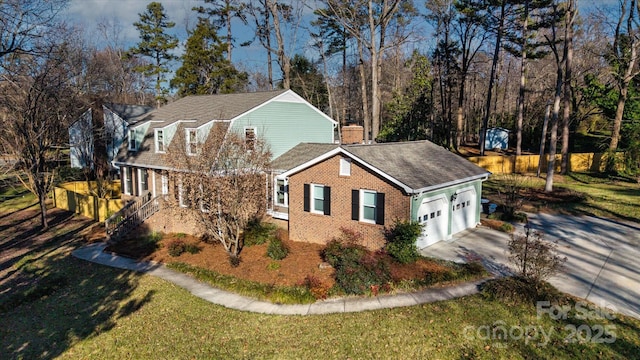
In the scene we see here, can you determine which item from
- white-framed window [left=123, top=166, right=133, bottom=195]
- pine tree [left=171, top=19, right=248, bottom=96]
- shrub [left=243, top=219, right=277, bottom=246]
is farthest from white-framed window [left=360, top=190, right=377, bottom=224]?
pine tree [left=171, top=19, right=248, bottom=96]

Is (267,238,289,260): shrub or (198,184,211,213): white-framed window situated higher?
(198,184,211,213): white-framed window

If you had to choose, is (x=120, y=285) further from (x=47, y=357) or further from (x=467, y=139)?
(x=467, y=139)

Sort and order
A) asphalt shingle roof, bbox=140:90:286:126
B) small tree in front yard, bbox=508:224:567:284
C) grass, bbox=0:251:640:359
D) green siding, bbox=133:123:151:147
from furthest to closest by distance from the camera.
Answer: green siding, bbox=133:123:151:147 < asphalt shingle roof, bbox=140:90:286:126 < small tree in front yard, bbox=508:224:567:284 < grass, bbox=0:251:640:359

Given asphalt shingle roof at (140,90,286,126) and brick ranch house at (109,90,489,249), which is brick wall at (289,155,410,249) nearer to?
brick ranch house at (109,90,489,249)

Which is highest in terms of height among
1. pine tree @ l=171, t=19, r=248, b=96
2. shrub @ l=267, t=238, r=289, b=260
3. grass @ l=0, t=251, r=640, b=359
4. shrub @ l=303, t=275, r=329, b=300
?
pine tree @ l=171, t=19, r=248, b=96

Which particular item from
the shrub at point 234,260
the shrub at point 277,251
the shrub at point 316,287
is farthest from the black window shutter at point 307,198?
the shrub at point 316,287

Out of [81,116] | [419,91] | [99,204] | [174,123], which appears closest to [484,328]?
[174,123]
